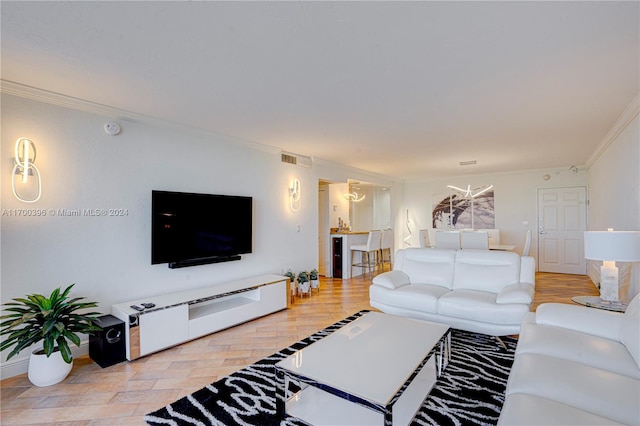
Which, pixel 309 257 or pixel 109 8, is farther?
pixel 309 257

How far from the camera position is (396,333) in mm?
2342

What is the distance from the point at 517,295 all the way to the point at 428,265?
3.60ft

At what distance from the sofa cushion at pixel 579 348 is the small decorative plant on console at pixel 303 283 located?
3144mm

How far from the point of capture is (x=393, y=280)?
361 centimetres

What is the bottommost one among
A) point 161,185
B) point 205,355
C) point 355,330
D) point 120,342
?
point 205,355

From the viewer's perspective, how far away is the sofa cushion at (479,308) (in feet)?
9.00

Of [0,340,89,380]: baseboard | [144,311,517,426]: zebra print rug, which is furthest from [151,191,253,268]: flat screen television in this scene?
Answer: [144,311,517,426]: zebra print rug

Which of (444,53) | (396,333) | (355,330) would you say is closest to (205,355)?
(355,330)

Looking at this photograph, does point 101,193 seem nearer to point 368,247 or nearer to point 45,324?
point 45,324

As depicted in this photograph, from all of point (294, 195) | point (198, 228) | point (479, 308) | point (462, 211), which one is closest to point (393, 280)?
point (479, 308)

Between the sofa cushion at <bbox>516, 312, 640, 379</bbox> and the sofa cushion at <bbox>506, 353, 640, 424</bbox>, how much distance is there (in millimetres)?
90

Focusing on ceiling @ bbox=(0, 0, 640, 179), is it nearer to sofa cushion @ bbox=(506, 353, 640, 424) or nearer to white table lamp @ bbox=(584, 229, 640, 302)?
white table lamp @ bbox=(584, 229, 640, 302)

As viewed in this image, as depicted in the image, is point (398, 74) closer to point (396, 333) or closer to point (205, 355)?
point (396, 333)

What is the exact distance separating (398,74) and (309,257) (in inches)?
143
